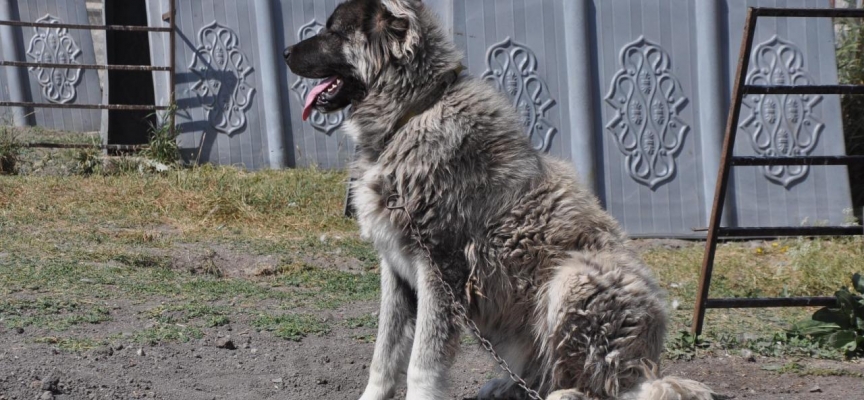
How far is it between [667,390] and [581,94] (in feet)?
16.0

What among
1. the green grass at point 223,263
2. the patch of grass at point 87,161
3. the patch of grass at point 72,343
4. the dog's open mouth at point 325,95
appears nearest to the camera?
the dog's open mouth at point 325,95

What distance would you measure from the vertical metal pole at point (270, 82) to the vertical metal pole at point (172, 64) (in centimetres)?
89

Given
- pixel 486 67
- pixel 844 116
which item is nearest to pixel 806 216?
pixel 844 116

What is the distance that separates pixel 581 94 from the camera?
8148mm

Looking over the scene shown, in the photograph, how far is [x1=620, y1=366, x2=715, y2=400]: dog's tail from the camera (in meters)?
3.62

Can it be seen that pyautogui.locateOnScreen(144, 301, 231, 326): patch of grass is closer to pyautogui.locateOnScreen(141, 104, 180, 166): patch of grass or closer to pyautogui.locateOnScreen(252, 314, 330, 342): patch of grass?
pyautogui.locateOnScreen(252, 314, 330, 342): patch of grass

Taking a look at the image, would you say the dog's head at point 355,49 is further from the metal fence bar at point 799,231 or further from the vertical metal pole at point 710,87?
the vertical metal pole at point 710,87

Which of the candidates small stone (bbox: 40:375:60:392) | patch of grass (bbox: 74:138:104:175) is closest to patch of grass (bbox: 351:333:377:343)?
small stone (bbox: 40:375:60:392)

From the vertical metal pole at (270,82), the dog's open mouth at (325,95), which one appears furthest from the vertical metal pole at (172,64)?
the dog's open mouth at (325,95)

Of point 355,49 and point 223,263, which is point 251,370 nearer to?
point 355,49

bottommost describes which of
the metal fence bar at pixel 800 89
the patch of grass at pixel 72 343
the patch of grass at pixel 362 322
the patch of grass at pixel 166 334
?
the patch of grass at pixel 362 322

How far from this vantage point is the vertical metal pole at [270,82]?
9.73 m

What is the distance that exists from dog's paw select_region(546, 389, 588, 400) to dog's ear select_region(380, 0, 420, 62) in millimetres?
1614

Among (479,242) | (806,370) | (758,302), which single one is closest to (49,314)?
(479,242)
